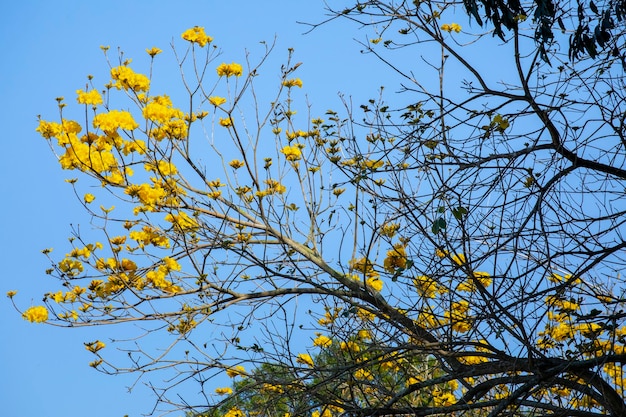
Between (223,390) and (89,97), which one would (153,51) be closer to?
(89,97)

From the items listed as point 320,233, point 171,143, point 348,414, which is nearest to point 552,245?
point 348,414

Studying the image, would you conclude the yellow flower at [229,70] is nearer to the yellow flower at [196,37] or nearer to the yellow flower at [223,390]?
the yellow flower at [196,37]

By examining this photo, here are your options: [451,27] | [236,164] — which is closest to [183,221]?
[236,164]

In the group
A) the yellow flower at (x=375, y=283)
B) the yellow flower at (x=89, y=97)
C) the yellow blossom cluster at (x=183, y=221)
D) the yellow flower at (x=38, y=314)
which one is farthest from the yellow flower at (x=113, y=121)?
the yellow flower at (x=375, y=283)

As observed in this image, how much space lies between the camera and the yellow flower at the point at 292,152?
4.42 m

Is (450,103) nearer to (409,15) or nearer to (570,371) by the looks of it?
(409,15)

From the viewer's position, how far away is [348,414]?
132 inches

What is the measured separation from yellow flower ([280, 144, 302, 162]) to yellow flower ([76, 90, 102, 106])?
1102 millimetres

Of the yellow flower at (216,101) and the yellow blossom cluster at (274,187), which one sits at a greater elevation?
the yellow flower at (216,101)

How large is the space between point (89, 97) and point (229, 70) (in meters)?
0.80

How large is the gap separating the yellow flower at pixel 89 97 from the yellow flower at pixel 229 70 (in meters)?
0.71

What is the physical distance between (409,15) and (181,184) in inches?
61.4

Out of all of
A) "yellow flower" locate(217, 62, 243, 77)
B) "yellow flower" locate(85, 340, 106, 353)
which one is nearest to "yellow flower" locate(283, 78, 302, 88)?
"yellow flower" locate(217, 62, 243, 77)

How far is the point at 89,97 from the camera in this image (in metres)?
3.83
